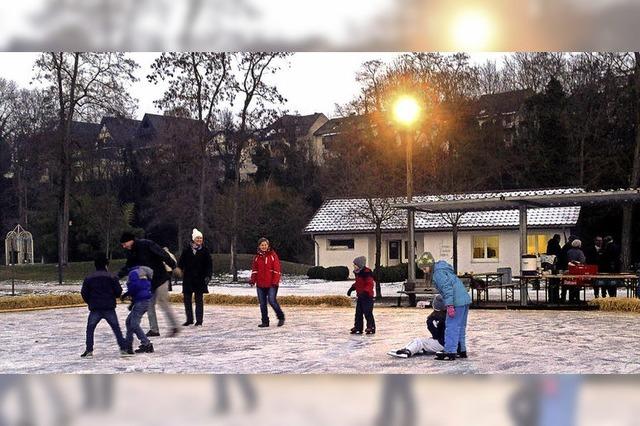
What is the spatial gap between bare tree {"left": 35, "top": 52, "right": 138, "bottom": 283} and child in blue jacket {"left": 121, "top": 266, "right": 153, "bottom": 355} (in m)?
18.5

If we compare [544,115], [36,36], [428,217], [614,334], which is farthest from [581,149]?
[36,36]

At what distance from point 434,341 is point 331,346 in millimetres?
1464

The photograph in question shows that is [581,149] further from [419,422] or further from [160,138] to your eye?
[419,422]

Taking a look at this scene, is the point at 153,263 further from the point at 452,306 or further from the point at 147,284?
the point at 452,306

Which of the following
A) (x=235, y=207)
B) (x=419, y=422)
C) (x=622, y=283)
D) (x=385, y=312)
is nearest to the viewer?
(x=419, y=422)

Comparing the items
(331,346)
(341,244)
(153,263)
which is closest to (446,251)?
(341,244)

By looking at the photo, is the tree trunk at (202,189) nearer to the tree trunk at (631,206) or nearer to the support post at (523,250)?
the support post at (523,250)

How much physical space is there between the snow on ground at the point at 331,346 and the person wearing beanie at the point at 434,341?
114mm

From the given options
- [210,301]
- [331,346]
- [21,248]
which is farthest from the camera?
[21,248]

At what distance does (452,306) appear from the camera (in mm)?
9180

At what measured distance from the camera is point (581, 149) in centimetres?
3456

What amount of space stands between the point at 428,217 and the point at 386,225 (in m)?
1.78

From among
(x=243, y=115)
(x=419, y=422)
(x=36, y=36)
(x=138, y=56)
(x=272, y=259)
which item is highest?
(x=138, y=56)

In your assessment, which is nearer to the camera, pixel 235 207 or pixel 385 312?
pixel 385 312
